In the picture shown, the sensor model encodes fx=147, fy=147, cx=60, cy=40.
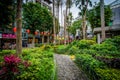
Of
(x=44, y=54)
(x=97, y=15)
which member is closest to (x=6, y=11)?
(x=44, y=54)

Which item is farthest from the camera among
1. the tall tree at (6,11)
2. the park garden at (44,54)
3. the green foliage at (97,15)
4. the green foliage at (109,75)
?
the green foliage at (97,15)

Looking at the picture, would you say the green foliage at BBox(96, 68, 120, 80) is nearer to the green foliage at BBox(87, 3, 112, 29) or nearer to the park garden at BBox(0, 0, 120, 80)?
the park garden at BBox(0, 0, 120, 80)

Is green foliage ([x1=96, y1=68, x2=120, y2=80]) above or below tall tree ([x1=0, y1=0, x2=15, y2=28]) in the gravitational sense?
below

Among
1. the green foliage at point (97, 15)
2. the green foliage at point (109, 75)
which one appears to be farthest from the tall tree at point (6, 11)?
the green foliage at point (97, 15)

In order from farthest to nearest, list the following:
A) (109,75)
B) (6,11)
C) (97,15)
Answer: (97,15) → (6,11) → (109,75)

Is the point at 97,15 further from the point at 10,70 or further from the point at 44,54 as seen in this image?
the point at 10,70

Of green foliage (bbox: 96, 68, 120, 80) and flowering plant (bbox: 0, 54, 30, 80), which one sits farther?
green foliage (bbox: 96, 68, 120, 80)

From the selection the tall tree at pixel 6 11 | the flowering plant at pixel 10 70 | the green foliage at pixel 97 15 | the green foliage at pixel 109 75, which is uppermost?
the green foliage at pixel 97 15

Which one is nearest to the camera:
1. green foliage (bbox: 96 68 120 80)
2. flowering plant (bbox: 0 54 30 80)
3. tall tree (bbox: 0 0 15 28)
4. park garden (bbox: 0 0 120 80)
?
flowering plant (bbox: 0 54 30 80)

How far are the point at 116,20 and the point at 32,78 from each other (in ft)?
103

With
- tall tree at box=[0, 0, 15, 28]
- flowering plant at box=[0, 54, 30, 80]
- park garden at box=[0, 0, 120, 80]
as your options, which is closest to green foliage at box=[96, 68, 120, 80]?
park garden at box=[0, 0, 120, 80]

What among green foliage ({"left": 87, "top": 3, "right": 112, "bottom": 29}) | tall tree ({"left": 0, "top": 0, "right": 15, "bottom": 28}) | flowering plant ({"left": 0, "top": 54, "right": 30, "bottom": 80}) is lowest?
flowering plant ({"left": 0, "top": 54, "right": 30, "bottom": 80})

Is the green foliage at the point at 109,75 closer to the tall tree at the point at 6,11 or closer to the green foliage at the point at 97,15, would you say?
the tall tree at the point at 6,11

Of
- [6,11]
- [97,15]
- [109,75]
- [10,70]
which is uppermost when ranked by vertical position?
[97,15]
